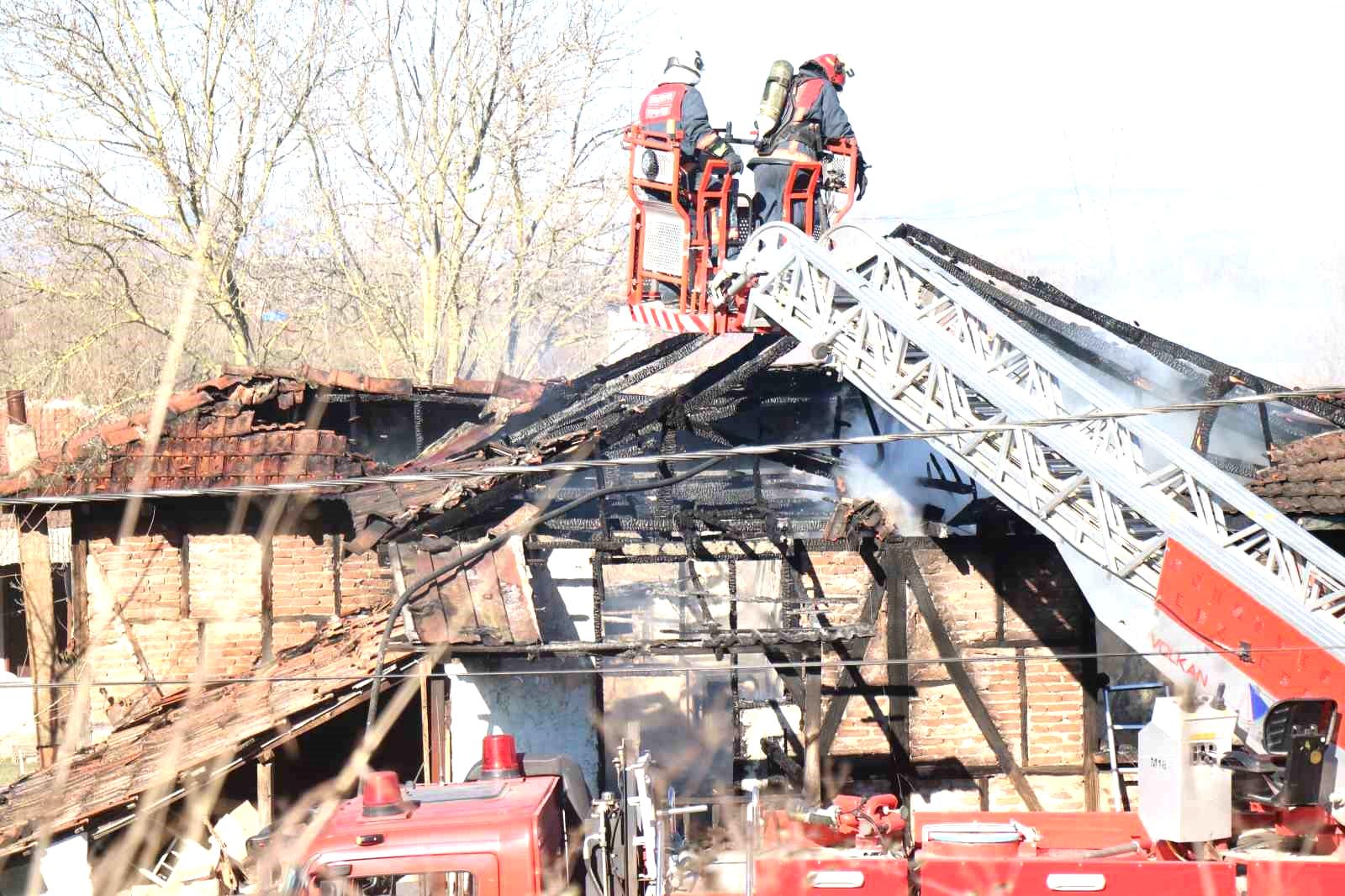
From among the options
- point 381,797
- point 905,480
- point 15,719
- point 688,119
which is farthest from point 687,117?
point 15,719

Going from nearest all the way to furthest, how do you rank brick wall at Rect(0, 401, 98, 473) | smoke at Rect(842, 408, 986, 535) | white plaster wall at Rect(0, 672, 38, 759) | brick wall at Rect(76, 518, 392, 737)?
smoke at Rect(842, 408, 986, 535), brick wall at Rect(76, 518, 392, 737), white plaster wall at Rect(0, 672, 38, 759), brick wall at Rect(0, 401, 98, 473)

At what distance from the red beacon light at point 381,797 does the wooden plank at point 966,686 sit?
224 inches

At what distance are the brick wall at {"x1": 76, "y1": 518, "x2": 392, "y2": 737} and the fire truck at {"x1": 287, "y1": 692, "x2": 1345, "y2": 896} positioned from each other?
6114 mm

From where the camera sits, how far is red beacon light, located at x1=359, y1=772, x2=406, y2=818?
6137 mm

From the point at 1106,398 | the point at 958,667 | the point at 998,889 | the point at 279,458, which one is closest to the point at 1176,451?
the point at 1106,398

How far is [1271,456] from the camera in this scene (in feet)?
32.1

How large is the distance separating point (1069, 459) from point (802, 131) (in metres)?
4.71

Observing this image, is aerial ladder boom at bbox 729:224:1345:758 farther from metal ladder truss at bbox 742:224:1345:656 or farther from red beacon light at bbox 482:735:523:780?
red beacon light at bbox 482:735:523:780

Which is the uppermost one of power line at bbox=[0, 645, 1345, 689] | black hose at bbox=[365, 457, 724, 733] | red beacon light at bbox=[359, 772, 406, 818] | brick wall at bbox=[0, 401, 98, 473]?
brick wall at bbox=[0, 401, 98, 473]

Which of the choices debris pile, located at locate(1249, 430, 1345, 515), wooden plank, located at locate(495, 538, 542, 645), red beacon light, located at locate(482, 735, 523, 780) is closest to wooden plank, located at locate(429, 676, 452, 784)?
wooden plank, located at locate(495, 538, 542, 645)

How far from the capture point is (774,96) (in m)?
11.0

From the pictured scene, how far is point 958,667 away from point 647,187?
202 inches

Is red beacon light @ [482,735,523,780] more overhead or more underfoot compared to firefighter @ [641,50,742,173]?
more underfoot

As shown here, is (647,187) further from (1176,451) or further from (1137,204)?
(1137,204)
